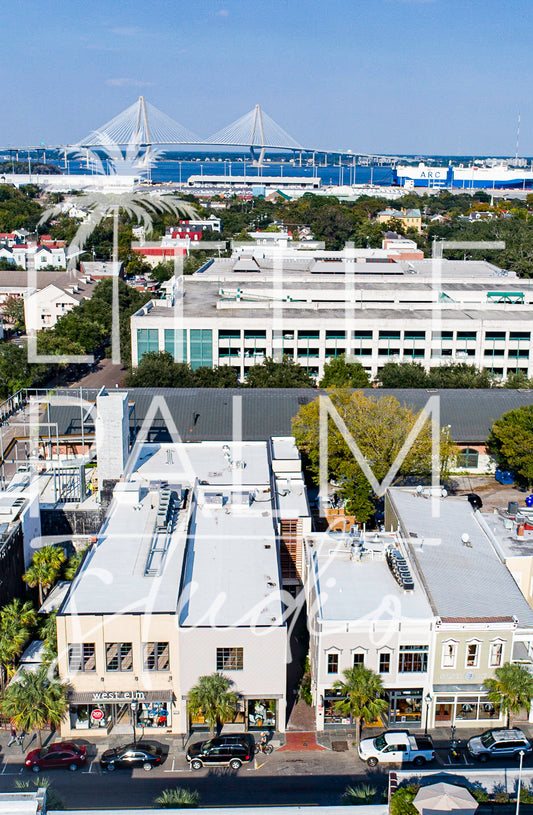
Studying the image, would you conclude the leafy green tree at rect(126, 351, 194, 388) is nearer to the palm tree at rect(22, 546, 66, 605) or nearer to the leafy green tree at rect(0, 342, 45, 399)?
the leafy green tree at rect(0, 342, 45, 399)

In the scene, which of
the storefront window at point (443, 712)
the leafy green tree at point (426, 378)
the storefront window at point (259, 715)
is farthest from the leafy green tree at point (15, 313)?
the storefront window at point (443, 712)

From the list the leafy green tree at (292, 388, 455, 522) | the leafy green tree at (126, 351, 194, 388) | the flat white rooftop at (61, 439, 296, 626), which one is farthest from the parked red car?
the leafy green tree at (126, 351, 194, 388)

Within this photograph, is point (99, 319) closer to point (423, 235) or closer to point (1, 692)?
point (1, 692)

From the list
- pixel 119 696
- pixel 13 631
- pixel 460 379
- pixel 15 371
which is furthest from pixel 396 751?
pixel 15 371

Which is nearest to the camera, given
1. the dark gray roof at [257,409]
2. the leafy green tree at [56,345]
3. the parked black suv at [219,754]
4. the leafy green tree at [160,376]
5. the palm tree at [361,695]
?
the parked black suv at [219,754]

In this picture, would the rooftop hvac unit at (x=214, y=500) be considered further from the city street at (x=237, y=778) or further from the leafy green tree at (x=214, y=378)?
the leafy green tree at (x=214, y=378)
